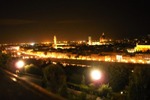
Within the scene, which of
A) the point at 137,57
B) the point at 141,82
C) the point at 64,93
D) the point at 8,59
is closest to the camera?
the point at 141,82

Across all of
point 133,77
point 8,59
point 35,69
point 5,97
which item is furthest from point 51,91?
point 8,59

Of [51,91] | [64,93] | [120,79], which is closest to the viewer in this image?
[64,93]

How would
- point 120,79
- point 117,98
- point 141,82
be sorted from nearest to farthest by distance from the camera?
point 141,82 < point 117,98 < point 120,79

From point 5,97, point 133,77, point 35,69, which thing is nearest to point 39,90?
point 5,97

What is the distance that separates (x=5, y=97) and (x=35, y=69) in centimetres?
941

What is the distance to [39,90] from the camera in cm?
1109

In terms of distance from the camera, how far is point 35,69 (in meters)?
19.3

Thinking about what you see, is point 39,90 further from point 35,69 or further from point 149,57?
point 149,57

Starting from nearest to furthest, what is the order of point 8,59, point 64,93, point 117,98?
point 117,98 < point 64,93 < point 8,59

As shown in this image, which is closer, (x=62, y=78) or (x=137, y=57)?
(x=62, y=78)

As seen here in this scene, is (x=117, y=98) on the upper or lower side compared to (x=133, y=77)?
lower

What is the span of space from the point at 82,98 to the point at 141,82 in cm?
156

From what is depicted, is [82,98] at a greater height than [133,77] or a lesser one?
lesser

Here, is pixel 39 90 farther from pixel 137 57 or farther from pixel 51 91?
pixel 137 57
